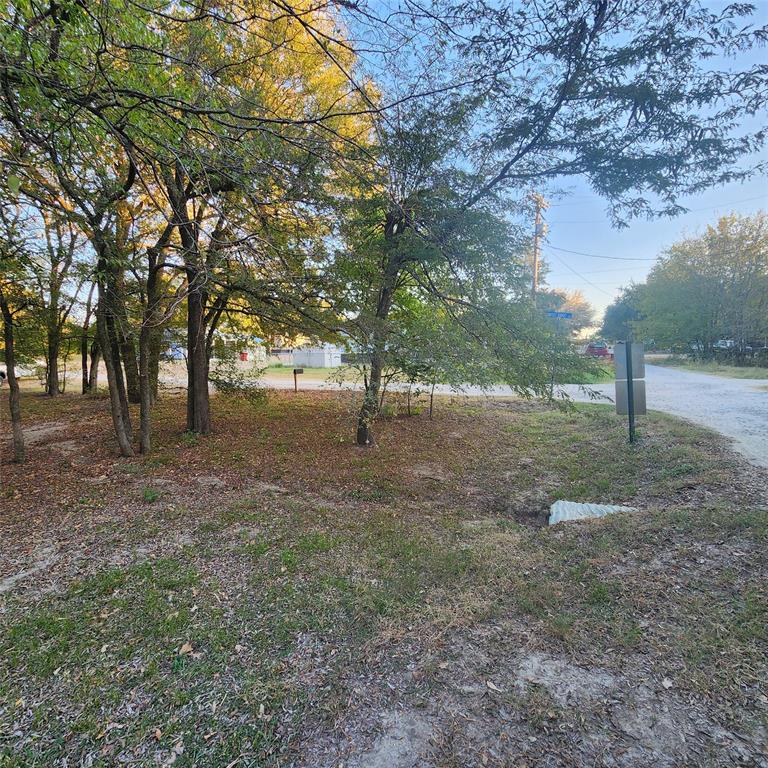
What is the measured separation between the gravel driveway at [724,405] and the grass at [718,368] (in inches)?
52.5

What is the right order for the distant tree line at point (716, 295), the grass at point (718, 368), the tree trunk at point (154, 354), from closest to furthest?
the tree trunk at point (154, 354) < the grass at point (718, 368) < the distant tree line at point (716, 295)

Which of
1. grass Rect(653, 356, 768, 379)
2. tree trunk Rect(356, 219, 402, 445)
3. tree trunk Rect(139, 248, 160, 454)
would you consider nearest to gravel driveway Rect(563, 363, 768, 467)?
grass Rect(653, 356, 768, 379)

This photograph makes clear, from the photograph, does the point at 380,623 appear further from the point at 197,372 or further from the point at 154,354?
the point at 154,354

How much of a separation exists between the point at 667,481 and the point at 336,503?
406 centimetres

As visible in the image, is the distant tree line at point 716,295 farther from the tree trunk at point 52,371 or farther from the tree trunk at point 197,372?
the tree trunk at point 52,371

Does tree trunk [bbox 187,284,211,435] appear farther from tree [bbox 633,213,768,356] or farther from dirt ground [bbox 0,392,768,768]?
tree [bbox 633,213,768,356]

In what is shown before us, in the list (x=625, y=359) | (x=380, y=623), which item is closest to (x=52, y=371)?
(x=380, y=623)

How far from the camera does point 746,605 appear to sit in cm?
216

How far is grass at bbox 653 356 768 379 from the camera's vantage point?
13.9 m

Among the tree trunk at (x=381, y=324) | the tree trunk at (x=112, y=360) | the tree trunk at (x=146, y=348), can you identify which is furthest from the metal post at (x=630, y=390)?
the tree trunk at (x=112, y=360)

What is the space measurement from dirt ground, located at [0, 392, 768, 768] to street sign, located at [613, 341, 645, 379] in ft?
5.17

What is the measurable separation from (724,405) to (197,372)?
37.9 feet

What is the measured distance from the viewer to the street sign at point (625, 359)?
19.4 feet

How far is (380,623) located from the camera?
2.30 m
